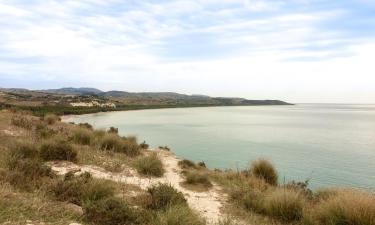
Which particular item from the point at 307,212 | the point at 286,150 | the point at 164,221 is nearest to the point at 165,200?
the point at 164,221

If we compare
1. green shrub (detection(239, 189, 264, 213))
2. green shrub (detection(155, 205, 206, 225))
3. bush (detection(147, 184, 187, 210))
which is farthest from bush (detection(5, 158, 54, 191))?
green shrub (detection(239, 189, 264, 213))

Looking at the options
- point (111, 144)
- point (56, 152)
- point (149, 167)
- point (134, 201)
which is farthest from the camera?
point (111, 144)

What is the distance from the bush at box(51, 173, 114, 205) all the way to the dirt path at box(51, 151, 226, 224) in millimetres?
1927

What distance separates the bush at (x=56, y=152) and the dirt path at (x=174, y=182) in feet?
1.46

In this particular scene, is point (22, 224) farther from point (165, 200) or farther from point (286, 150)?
point (286, 150)

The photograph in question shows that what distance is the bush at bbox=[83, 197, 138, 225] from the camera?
5949 mm

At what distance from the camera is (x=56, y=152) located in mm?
11812

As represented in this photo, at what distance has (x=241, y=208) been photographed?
8703mm

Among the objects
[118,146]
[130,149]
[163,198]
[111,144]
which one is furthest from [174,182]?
[111,144]

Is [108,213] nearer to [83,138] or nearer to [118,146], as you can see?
[118,146]

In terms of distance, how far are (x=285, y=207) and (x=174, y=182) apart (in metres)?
3.99

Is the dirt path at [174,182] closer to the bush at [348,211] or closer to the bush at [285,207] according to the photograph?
the bush at [285,207]

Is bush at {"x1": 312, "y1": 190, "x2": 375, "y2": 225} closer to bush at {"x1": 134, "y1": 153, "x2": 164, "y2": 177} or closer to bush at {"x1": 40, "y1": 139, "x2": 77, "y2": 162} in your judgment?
bush at {"x1": 134, "y1": 153, "x2": 164, "y2": 177}

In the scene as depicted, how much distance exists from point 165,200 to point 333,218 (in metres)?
3.16
